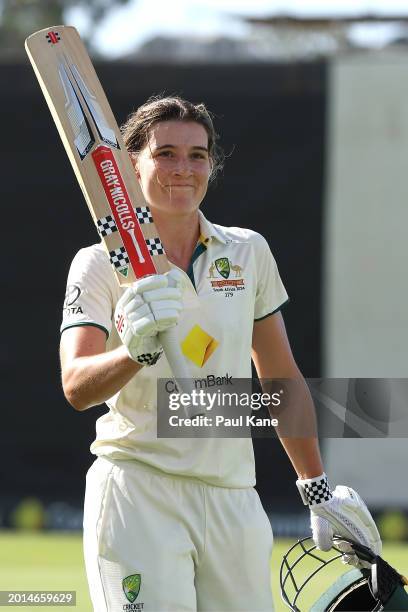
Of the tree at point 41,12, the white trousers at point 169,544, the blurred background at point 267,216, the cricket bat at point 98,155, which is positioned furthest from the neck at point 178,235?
the tree at point 41,12

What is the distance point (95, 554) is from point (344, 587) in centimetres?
60

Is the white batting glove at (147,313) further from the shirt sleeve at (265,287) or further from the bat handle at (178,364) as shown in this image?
the shirt sleeve at (265,287)

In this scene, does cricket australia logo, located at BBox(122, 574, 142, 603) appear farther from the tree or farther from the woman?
the tree

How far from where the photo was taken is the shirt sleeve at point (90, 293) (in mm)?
2822

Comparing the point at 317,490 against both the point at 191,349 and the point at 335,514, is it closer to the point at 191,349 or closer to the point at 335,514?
the point at 335,514

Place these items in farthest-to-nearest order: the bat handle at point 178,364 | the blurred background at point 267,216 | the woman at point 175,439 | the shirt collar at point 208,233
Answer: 1. the blurred background at point 267,216
2. the shirt collar at point 208,233
3. the woman at point 175,439
4. the bat handle at point 178,364

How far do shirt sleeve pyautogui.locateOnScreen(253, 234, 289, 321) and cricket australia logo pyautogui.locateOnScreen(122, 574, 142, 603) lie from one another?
0.68m

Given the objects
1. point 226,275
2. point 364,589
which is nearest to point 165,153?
point 226,275

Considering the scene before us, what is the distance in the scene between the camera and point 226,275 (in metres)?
2.96

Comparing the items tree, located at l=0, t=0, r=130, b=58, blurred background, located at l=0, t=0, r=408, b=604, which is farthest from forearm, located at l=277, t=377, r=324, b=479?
tree, located at l=0, t=0, r=130, b=58

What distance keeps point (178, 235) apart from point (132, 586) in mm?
791

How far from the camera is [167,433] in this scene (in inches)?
111

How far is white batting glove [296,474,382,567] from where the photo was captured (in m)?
3.07

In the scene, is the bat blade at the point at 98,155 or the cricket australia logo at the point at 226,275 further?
the cricket australia logo at the point at 226,275
